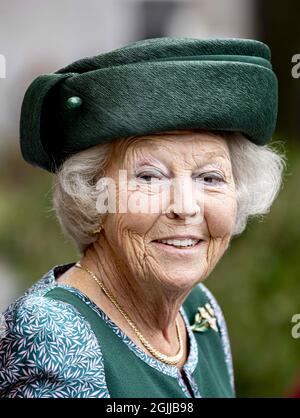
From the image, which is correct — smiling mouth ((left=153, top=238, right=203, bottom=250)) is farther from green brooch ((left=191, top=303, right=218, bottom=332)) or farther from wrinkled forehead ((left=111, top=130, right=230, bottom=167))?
green brooch ((left=191, top=303, right=218, bottom=332))

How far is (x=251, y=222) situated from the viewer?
370 cm

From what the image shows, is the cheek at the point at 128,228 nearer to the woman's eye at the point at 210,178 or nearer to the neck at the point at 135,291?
the neck at the point at 135,291

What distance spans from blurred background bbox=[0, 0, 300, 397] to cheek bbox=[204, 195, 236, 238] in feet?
4.35

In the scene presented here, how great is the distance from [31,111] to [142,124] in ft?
1.17

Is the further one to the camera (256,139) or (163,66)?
(256,139)

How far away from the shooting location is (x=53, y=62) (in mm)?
9953

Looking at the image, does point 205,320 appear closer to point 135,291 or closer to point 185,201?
point 135,291

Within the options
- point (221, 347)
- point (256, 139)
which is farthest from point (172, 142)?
point (221, 347)

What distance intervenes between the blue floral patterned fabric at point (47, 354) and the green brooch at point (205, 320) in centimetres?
73

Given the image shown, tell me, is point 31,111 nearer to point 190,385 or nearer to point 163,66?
point 163,66

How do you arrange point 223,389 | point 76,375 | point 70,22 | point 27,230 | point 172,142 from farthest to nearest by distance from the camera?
point 70,22 < point 27,230 < point 223,389 < point 172,142 < point 76,375

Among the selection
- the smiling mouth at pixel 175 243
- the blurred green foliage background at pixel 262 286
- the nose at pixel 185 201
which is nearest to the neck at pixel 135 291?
the smiling mouth at pixel 175 243

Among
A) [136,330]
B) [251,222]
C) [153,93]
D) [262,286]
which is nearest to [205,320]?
[136,330]

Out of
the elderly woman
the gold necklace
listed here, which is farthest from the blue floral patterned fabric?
the gold necklace
